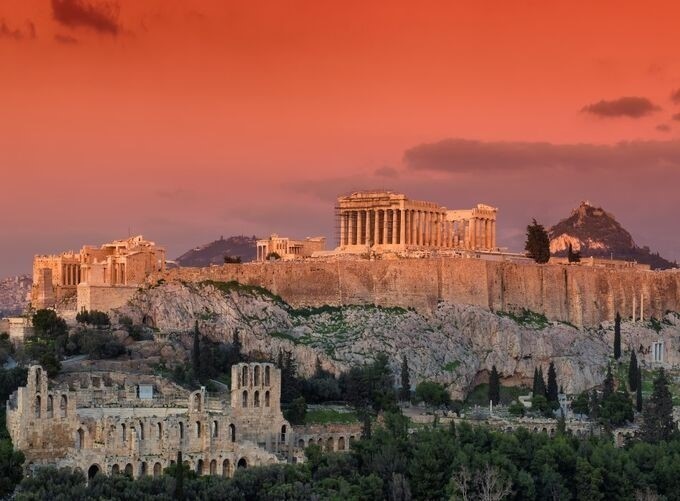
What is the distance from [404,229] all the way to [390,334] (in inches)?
574

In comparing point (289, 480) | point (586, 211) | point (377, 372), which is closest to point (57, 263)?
point (377, 372)

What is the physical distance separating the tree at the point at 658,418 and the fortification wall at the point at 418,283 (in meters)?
20.5

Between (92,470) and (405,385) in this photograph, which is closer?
(92,470)

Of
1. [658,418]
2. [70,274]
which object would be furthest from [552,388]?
[70,274]

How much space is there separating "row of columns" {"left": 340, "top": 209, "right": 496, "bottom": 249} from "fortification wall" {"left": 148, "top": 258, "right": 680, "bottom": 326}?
22.4ft

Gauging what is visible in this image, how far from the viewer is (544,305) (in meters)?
119

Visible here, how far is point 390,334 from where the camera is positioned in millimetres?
107312

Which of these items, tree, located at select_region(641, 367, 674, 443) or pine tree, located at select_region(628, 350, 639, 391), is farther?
pine tree, located at select_region(628, 350, 639, 391)

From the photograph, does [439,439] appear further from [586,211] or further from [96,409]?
[586,211]

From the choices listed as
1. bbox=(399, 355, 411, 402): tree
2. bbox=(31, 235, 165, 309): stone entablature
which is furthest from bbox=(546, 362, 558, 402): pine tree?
bbox=(31, 235, 165, 309): stone entablature

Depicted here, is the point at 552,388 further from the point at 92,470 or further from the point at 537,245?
the point at 92,470

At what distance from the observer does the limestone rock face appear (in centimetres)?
10350

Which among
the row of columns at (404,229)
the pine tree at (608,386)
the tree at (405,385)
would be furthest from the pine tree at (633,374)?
the row of columns at (404,229)

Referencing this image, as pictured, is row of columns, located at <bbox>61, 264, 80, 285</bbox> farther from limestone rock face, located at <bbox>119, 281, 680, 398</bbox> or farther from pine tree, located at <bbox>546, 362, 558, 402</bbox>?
pine tree, located at <bbox>546, 362, 558, 402</bbox>
